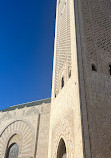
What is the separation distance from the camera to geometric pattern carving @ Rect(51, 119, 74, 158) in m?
4.44

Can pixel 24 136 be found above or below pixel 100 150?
above

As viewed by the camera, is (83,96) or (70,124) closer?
(83,96)

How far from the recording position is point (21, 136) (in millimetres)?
9961

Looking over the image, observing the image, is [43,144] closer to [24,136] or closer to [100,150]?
[24,136]

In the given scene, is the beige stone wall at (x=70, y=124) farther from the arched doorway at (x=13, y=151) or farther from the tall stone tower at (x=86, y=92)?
the arched doorway at (x=13, y=151)

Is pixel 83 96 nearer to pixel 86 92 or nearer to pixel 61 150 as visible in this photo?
pixel 86 92

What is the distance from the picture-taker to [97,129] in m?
4.14

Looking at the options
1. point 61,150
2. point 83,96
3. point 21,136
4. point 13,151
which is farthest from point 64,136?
point 13,151

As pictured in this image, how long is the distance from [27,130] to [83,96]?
6.61 m

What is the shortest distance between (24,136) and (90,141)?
271 inches

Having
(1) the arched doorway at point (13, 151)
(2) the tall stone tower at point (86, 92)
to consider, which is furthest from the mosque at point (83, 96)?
(1) the arched doorway at point (13, 151)

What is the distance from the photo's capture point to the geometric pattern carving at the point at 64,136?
4438 mm

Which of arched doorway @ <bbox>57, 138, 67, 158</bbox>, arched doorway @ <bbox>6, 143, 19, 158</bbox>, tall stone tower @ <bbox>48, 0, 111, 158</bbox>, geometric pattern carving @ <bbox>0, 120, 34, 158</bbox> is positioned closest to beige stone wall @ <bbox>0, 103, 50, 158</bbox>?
geometric pattern carving @ <bbox>0, 120, 34, 158</bbox>

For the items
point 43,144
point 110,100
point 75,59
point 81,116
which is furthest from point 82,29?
point 43,144
